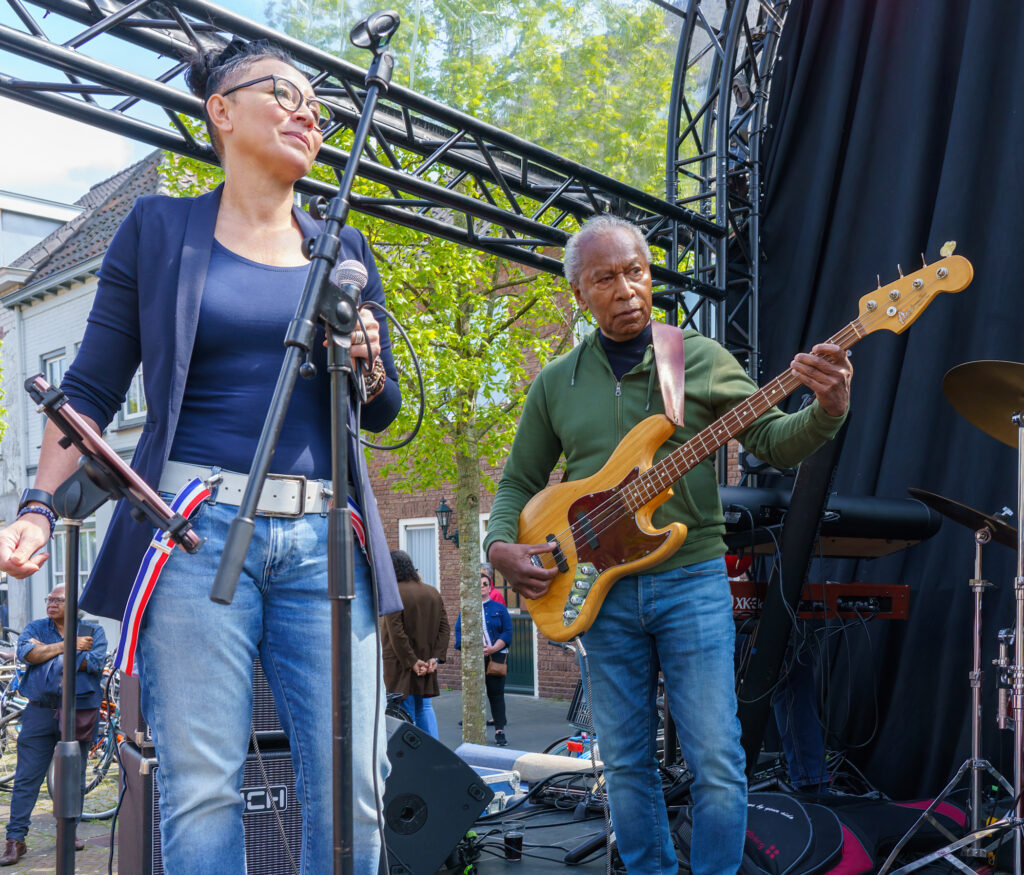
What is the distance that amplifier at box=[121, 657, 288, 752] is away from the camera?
2.70 metres

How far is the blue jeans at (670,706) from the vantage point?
2.61m

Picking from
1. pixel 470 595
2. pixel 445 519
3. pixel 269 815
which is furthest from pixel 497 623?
pixel 269 815

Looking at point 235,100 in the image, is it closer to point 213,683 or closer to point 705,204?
point 213,683

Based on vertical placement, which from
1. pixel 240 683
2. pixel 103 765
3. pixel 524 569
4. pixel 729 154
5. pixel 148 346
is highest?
pixel 729 154

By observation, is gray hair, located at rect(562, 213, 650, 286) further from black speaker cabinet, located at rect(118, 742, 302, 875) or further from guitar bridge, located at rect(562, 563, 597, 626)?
black speaker cabinet, located at rect(118, 742, 302, 875)

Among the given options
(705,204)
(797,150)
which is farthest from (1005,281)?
(705,204)

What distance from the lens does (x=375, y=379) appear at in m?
1.82

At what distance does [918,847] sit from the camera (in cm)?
385

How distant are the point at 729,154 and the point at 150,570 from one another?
18.7 feet

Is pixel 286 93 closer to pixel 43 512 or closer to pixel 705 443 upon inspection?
pixel 43 512

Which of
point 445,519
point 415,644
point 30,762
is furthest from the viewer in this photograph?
point 445,519

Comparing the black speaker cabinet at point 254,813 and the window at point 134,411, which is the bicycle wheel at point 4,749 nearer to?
the black speaker cabinet at point 254,813

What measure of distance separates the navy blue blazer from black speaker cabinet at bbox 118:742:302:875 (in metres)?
1.09

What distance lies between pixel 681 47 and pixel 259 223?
5547mm
